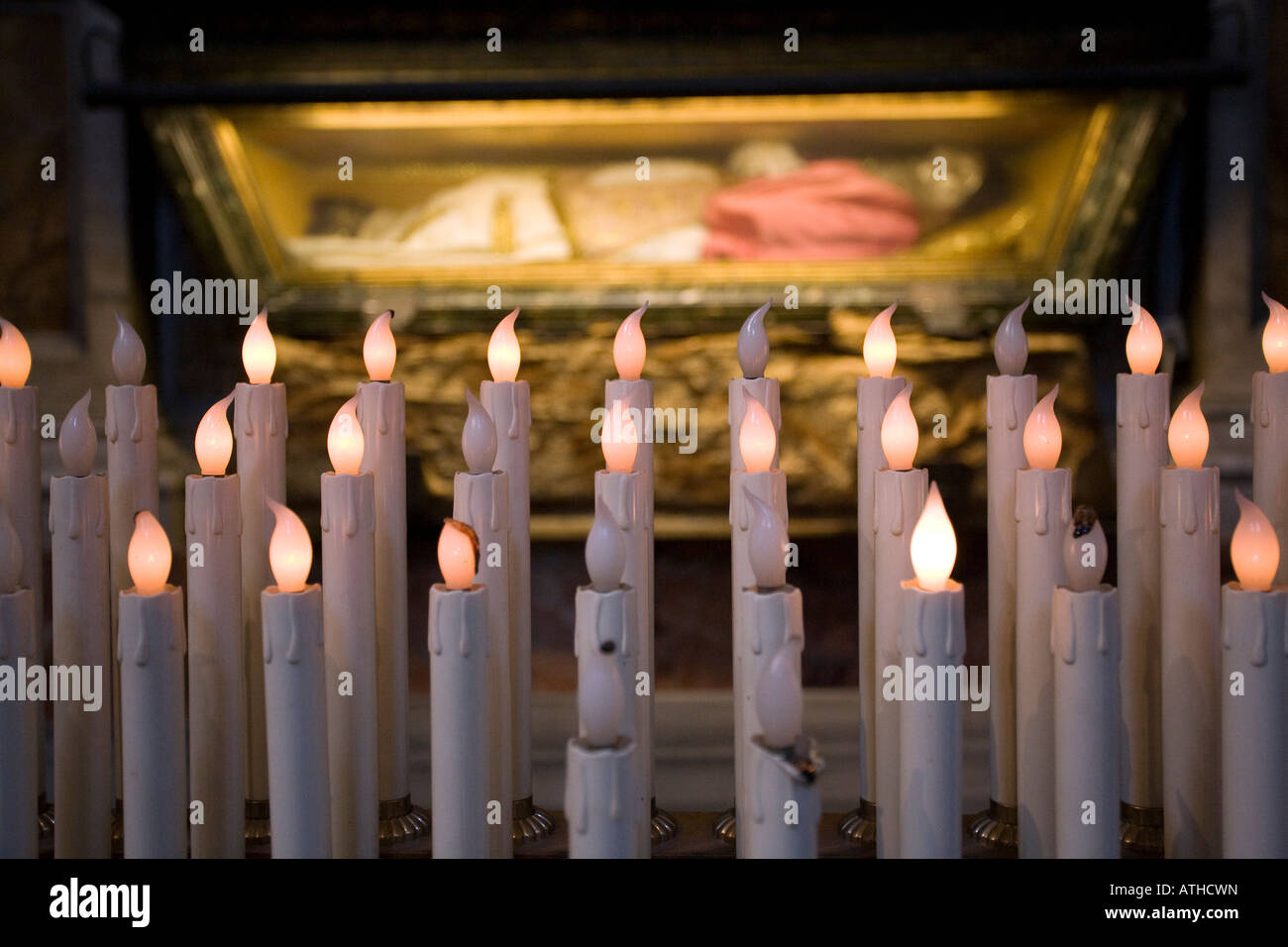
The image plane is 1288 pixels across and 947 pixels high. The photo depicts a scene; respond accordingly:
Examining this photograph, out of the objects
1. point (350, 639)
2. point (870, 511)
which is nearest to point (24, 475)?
point (350, 639)

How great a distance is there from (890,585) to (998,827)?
21 cm

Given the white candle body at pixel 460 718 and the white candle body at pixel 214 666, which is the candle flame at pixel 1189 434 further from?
the white candle body at pixel 214 666

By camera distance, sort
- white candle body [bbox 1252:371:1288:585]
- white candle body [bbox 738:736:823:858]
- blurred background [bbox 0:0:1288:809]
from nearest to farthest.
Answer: white candle body [bbox 738:736:823:858] → white candle body [bbox 1252:371:1288:585] → blurred background [bbox 0:0:1288:809]

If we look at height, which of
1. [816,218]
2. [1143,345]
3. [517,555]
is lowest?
[517,555]

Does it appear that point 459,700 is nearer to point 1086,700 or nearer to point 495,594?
point 495,594

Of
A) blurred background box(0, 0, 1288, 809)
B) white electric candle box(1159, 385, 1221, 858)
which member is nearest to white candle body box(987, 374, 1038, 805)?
white electric candle box(1159, 385, 1221, 858)

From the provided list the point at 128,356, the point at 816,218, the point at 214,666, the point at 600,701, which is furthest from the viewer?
the point at 816,218

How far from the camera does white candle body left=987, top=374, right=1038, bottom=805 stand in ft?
2.89

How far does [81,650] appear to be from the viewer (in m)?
0.84

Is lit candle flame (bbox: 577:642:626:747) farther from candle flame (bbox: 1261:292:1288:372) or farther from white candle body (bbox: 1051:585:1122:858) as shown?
candle flame (bbox: 1261:292:1288:372)

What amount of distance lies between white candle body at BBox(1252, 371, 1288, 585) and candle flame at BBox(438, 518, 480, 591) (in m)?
0.54

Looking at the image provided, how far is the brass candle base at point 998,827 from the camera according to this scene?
0.87m

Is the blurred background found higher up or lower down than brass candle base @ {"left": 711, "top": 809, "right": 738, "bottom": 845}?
higher up
